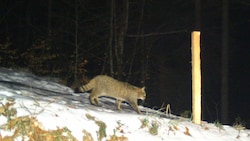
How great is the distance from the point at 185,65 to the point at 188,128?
19.2 meters

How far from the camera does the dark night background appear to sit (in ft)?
63.4

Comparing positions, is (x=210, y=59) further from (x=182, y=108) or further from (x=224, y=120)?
(x=224, y=120)

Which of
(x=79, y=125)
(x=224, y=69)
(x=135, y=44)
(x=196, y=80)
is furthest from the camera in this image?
(x=224, y=69)

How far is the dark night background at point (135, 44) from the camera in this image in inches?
761

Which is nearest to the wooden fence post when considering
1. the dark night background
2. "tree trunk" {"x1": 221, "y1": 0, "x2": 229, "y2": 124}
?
the dark night background

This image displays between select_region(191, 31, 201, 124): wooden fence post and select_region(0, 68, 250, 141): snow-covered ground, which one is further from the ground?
select_region(191, 31, 201, 124): wooden fence post

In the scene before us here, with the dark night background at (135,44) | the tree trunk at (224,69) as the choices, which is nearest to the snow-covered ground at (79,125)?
the dark night background at (135,44)

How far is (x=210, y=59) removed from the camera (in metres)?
28.7

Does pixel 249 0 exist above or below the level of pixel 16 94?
above

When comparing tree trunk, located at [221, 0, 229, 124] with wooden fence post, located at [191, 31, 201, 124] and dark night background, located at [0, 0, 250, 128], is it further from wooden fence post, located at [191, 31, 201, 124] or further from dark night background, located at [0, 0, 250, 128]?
wooden fence post, located at [191, 31, 201, 124]

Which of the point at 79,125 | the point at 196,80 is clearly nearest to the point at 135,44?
the point at 196,80

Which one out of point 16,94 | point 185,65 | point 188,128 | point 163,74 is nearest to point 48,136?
point 16,94

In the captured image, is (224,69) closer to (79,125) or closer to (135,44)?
(135,44)

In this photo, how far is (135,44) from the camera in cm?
2194
